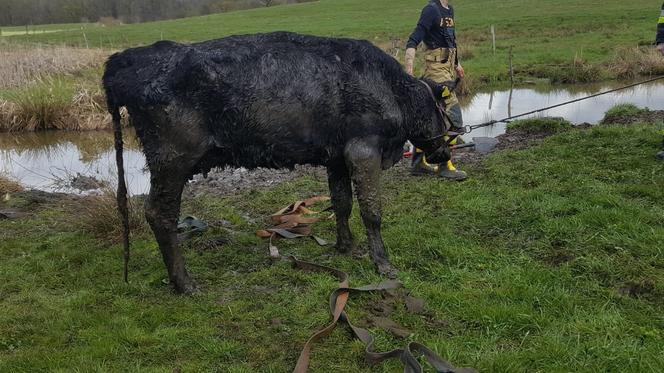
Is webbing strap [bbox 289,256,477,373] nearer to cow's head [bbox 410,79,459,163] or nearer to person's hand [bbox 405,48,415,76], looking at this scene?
cow's head [bbox 410,79,459,163]

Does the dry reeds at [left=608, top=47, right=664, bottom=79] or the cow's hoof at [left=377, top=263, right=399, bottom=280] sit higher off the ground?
the dry reeds at [left=608, top=47, right=664, bottom=79]

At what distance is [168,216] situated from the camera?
4992 mm

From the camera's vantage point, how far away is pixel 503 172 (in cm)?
846

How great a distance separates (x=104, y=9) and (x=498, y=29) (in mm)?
61536

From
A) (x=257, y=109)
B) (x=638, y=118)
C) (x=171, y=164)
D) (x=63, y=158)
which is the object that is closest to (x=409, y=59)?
(x=257, y=109)

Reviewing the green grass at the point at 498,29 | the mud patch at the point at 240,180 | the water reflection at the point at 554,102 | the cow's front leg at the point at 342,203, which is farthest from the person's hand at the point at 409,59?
the green grass at the point at 498,29

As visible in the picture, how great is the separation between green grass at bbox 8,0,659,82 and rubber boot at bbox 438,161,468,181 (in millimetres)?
13507

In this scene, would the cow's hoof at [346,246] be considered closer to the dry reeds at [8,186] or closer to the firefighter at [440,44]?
the firefighter at [440,44]

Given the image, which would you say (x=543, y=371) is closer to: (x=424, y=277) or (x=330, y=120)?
(x=424, y=277)

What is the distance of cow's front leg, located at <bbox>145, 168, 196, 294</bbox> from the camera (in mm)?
4898

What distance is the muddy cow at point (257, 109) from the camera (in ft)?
15.6

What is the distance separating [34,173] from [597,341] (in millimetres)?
10254

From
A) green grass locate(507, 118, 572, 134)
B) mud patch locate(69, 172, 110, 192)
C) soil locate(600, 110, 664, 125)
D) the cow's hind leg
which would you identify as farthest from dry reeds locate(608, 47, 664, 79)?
the cow's hind leg

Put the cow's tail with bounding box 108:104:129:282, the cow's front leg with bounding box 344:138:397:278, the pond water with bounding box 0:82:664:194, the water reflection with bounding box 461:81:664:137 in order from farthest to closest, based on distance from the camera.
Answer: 1. the water reflection with bounding box 461:81:664:137
2. the pond water with bounding box 0:82:664:194
3. the cow's front leg with bounding box 344:138:397:278
4. the cow's tail with bounding box 108:104:129:282
